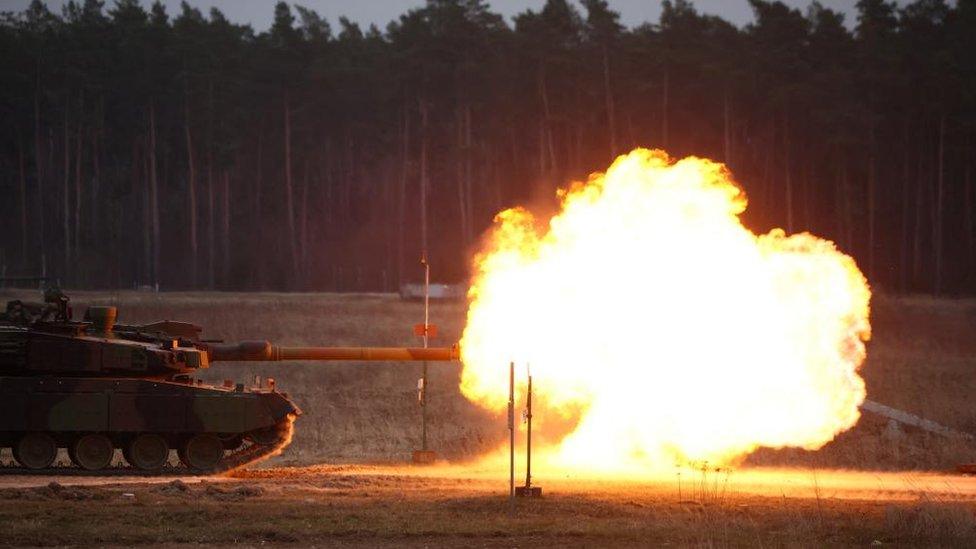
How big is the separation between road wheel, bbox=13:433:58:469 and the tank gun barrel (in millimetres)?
4361

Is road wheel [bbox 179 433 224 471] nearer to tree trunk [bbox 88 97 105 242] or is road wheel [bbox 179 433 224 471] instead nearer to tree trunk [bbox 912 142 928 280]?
tree trunk [bbox 912 142 928 280]

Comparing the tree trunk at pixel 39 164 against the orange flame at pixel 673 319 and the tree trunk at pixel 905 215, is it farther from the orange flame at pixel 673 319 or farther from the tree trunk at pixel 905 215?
the orange flame at pixel 673 319

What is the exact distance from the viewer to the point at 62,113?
8844cm

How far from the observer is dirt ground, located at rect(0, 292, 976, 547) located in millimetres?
21797

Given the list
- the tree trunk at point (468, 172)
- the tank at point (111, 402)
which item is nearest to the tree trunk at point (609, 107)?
the tree trunk at point (468, 172)

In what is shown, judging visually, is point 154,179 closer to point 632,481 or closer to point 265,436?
point 265,436

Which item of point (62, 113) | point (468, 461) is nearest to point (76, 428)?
point (468, 461)

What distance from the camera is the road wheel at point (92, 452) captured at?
30906 millimetres

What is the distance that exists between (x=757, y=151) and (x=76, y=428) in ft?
176

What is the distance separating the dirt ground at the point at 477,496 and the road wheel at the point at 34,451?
670 mm

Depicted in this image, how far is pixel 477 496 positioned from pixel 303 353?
960 centimetres

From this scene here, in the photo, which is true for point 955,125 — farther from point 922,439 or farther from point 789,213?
point 922,439

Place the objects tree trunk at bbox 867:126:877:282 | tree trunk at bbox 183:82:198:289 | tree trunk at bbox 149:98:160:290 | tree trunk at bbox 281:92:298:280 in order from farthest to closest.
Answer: tree trunk at bbox 281:92:298:280
tree trunk at bbox 149:98:160:290
tree trunk at bbox 183:82:198:289
tree trunk at bbox 867:126:877:282

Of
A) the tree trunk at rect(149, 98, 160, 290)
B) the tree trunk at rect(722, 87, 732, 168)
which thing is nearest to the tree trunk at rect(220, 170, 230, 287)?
the tree trunk at rect(149, 98, 160, 290)
